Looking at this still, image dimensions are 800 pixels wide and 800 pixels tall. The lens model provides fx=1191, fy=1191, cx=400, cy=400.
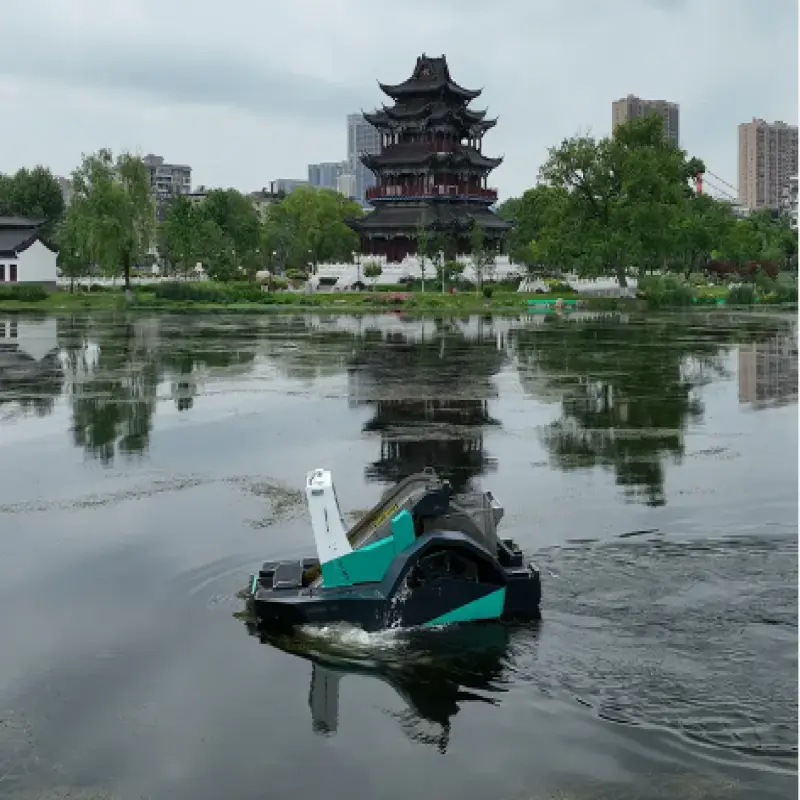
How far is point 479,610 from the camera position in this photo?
38.4ft

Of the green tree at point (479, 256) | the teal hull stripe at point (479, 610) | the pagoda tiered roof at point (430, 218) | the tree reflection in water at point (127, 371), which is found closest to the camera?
the teal hull stripe at point (479, 610)

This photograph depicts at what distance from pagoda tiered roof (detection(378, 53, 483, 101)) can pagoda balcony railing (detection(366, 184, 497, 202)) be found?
770 cm

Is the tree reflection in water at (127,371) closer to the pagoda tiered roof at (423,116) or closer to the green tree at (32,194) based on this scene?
the pagoda tiered roof at (423,116)

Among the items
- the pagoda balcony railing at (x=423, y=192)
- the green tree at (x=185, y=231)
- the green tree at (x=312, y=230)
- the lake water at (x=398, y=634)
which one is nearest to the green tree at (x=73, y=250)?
the green tree at (x=185, y=231)

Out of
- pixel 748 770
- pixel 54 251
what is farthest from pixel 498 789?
pixel 54 251

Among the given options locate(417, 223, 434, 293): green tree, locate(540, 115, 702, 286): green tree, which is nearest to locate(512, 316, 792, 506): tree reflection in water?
locate(540, 115, 702, 286): green tree

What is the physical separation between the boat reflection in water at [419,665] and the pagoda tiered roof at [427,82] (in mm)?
88985

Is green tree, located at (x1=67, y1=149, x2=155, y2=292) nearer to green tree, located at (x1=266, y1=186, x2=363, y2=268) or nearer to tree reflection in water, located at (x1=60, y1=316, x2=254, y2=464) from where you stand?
tree reflection in water, located at (x1=60, y1=316, x2=254, y2=464)

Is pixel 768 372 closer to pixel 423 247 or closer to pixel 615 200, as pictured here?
pixel 615 200

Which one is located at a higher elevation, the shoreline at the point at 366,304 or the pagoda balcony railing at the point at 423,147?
the pagoda balcony railing at the point at 423,147

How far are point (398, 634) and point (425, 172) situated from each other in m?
87.0

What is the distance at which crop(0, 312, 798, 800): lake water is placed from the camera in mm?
9031

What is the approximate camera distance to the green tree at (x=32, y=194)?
12556cm

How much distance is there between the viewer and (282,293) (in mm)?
82875
